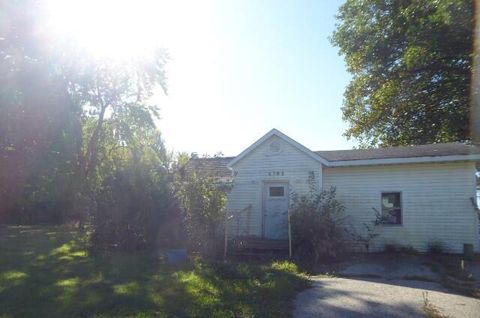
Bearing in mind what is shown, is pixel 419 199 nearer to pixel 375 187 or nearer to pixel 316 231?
pixel 375 187

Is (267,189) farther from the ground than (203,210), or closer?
farther from the ground

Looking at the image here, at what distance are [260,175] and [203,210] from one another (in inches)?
149

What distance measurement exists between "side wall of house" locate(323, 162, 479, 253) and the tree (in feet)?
8.72

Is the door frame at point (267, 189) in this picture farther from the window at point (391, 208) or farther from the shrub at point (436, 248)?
the shrub at point (436, 248)

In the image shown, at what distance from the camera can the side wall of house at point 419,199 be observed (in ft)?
44.3

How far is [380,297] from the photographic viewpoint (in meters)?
7.95

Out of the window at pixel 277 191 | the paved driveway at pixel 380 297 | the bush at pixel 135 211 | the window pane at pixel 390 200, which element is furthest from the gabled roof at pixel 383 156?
the paved driveway at pixel 380 297

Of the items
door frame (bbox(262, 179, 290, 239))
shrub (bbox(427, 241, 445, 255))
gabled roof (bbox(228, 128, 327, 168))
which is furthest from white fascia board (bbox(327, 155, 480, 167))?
shrub (bbox(427, 241, 445, 255))

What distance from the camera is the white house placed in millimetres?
13562

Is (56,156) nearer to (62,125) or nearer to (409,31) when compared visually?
(62,125)

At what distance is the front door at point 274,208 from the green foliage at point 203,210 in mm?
3008

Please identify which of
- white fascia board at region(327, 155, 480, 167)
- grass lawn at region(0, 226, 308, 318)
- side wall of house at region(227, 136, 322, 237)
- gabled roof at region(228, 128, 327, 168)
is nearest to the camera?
grass lawn at region(0, 226, 308, 318)

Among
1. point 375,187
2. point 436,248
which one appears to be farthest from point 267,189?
point 436,248

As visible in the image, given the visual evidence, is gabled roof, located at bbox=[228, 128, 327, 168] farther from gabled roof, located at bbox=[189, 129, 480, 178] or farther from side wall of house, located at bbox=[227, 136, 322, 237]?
side wall of house, located at bbox=[227, 136, 322, 237]
